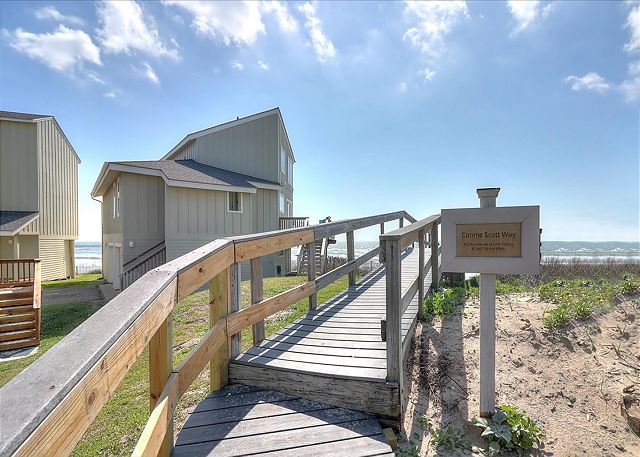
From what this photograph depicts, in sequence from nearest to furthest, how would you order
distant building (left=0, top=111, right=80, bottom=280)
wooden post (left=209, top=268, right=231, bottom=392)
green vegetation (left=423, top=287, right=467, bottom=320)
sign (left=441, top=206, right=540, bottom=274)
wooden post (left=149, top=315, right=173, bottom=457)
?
wooden post (left=149, top=315, right=173, bottom=457) < wooden post (left=209, top=268, right=231, bottom=392) < sign (left=441, top=206, right=540, bottom=274) < green vegetation (left=423, top=287, right=467, bottom=320) < distant building (left=0, top=111, right=80, bottom=280)

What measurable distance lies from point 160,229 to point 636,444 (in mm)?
13300

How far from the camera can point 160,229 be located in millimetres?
12383

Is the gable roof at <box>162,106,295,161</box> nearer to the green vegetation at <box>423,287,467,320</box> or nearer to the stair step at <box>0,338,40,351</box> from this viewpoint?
the stair step at <box>0,338,40,351</box>

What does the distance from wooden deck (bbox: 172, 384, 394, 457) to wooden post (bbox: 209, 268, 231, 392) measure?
16 cm

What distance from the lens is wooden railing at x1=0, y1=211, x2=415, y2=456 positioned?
75cm

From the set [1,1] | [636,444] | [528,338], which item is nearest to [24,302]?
[1,1]

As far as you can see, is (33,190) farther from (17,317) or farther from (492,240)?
(492,240)

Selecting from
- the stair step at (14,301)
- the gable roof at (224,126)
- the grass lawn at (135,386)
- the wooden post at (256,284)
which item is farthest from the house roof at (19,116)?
the wooden post at (256,284)

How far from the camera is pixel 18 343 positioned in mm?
6543

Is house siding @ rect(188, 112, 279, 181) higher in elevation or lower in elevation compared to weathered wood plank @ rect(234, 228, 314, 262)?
higher

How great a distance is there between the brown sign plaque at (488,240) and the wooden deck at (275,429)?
5.30ft

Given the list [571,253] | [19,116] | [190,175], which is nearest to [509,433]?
[190,175]

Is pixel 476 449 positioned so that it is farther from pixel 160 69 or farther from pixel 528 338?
pixel 160 69

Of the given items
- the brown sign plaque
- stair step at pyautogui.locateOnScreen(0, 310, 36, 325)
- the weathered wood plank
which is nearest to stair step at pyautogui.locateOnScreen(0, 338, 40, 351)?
stair step at pyautogui.locateOnScreen(0, 310, 36, 325)
